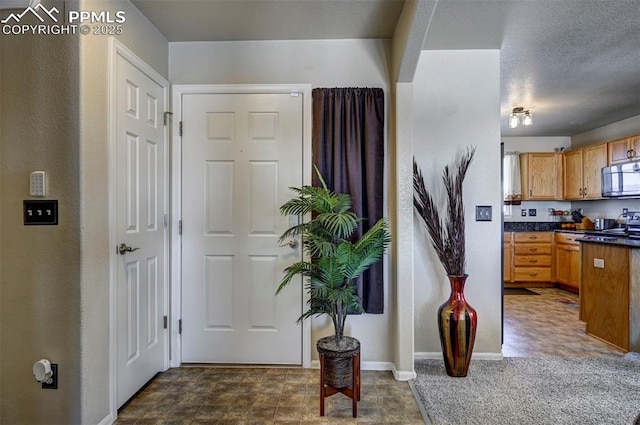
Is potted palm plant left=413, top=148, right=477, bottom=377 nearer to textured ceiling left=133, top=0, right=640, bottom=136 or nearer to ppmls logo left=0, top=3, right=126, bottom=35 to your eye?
textured ceiling left=133, top=0, right=640, bottom=136

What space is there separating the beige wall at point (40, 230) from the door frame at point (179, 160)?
937mm

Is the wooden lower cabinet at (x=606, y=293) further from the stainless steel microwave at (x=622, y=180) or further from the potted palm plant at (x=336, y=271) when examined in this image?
the potted palm plant at (x=336, y=271)

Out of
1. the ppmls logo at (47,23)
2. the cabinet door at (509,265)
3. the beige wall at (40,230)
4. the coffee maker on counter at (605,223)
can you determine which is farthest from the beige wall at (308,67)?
the coffee maker on counter at (605,223)

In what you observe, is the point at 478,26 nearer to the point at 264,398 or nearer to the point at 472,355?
the point at 472,355

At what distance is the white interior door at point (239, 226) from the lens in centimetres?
265

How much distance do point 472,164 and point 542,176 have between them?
3.90 metres

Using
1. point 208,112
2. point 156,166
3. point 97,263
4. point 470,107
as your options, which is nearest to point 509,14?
point 470,107

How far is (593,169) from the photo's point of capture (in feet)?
17.0

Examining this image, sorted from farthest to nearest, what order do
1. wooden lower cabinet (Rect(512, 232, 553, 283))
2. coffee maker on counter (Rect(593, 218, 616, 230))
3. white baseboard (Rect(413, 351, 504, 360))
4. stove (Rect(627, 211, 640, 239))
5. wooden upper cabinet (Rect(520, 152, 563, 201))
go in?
wooden upper cabinet (Rect(520, 152, 563, 201)), wooden lower cabinet (Rect(512, 232, 553, 283)), coffee maker on counter (Rect(593, 218, 616, 230)), stove (Rect(627, 211, 640, 239)), white baseboard (Rect(413, 351, 504, 360))

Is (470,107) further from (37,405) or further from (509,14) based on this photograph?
(37,405)

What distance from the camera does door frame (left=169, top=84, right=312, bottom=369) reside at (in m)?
2.64

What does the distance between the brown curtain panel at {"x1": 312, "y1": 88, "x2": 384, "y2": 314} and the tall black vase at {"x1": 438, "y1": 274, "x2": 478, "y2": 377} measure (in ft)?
1.54

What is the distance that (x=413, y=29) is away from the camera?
206 centimetres

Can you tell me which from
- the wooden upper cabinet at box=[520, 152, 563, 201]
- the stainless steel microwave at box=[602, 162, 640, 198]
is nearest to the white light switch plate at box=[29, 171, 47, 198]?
the stainless steel microwave at box=[602, 162, 640, 198]
